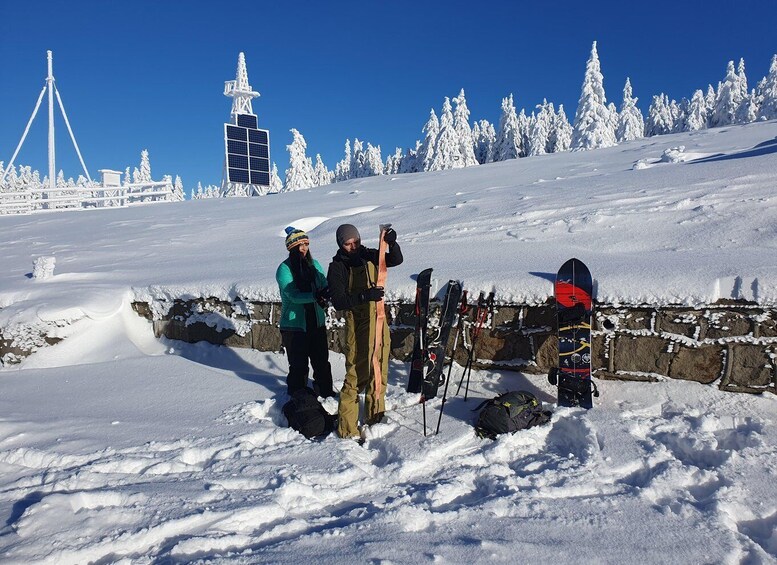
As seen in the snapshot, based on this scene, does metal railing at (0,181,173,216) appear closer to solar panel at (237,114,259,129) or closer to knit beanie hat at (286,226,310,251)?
solar panel at (237,114,259,129)

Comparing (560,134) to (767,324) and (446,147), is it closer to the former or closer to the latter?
(446,147)

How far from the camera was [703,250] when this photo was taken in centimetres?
503

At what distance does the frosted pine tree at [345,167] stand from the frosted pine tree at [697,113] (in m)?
46.3

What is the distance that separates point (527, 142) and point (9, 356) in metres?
57.4

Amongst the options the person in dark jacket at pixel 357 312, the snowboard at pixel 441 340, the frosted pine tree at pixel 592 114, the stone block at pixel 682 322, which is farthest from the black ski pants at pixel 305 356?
the frosted pine tree at pixel 592 114

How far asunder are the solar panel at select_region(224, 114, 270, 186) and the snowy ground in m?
21.6

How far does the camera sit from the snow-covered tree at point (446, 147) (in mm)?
48156

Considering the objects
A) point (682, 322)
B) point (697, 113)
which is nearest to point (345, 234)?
point (682, 322)

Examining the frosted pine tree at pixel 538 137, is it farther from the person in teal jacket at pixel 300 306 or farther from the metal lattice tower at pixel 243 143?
the person in teal jacket at pixel 300 306

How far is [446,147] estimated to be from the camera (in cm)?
4825

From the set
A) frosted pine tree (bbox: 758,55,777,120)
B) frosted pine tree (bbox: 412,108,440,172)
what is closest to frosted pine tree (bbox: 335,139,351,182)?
frosted pine tree (bbox: 412,108,440,172)

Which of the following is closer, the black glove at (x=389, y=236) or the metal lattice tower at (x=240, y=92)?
the black glove at (x=389, y=236)

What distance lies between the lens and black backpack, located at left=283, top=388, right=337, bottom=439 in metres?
3.99

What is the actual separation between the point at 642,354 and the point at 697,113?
2436 inches
